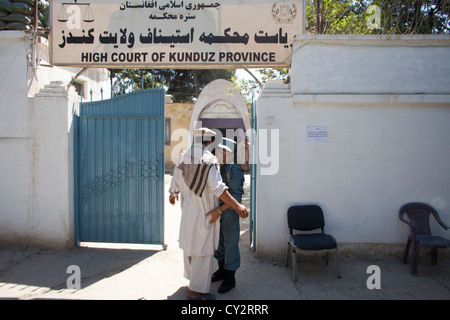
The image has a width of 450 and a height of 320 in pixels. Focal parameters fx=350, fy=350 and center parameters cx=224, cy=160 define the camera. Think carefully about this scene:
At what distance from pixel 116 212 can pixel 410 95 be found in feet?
13.8

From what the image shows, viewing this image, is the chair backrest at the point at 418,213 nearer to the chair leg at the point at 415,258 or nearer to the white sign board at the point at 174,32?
the chair leg at the point at 415,258

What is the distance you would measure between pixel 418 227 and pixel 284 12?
341 centimetres

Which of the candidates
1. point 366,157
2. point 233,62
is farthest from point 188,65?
point 366,157

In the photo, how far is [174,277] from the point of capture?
4.01 meters

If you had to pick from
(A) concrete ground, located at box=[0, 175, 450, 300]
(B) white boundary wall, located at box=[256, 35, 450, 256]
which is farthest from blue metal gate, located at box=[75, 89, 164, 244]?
(B) white boundary wall, located at box=[256, 35, 450, 256]

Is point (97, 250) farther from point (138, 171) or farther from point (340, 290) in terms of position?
point (340, 290)

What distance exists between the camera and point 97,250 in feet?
16.0

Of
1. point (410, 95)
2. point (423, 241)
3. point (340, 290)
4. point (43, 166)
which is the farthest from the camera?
point (43, 166)

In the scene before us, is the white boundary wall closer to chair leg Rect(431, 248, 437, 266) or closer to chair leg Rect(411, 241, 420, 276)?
chair leg Rect(431, 248, 437, 266)

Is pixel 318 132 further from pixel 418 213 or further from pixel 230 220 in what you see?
pixel 230 220

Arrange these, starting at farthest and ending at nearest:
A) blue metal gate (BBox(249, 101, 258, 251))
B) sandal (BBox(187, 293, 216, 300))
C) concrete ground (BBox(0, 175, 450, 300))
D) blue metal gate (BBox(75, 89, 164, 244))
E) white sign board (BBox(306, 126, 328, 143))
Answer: blue metal gate (BBox(75, 89, 164, 244)), blue metal gate (BBox(249, 101, 258, 251)), white sign board (BBox(306, 126, 328, 143)), concrete ground (BBox(0, 175, 450, 300)), sandal (BBox(187, 293, 216, 300))

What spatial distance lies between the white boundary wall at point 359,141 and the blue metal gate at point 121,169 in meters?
1.46

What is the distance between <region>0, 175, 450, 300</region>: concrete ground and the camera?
3588 millimetres

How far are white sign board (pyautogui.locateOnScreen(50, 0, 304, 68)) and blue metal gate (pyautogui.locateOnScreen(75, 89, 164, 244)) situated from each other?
725 millimetres
